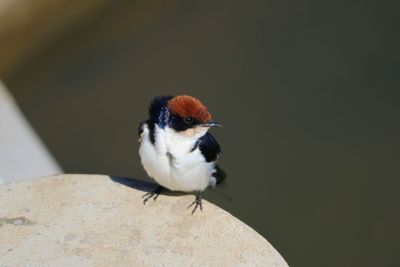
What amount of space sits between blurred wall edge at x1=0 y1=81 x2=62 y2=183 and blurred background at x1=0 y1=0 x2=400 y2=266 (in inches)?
6.8

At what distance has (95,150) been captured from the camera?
20.4 feet

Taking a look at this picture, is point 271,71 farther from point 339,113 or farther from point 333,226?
point 333,226

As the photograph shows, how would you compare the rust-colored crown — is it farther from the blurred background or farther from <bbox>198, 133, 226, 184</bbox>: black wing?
the blurred background

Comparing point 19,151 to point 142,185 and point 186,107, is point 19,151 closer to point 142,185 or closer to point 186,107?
point 142,185

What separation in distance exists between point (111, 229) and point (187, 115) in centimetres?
60

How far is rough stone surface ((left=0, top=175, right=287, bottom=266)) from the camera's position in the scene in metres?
3.12

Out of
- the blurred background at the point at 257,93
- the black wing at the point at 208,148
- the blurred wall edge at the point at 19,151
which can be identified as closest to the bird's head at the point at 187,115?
the black wing at the point at 208,148

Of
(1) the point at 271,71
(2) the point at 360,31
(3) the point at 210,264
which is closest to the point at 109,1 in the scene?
(1) the point at 271,71

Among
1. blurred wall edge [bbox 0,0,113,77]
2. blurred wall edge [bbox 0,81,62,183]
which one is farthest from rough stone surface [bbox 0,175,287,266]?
blurred wall edge [bbox 0,0,113,77]

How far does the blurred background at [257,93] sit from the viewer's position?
18.0 ft

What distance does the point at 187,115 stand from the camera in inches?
128

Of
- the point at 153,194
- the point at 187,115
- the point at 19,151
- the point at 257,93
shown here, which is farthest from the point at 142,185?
the point at 257,93

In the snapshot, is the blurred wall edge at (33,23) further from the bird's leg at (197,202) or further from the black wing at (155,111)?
the bird's leg at (197,202)

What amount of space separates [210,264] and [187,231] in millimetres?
262
